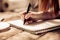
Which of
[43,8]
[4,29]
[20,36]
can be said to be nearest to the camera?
[20,36]

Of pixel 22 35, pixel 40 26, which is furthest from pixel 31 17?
pixel 22 35

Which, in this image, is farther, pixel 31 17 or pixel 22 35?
pixel 31 17

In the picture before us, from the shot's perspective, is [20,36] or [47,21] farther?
[47,21]

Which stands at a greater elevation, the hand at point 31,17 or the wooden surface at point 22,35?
the hand at point 31,17

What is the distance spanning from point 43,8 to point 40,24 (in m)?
0.16

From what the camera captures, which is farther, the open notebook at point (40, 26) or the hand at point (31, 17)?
the hand at point (31, 17)

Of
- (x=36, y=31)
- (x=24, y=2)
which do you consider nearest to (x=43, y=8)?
(x=36, y=31)

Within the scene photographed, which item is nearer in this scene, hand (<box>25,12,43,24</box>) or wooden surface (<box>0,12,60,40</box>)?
wooden surface (<box>0,12,60,40</box>)

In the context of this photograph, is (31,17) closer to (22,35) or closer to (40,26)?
(40,26)

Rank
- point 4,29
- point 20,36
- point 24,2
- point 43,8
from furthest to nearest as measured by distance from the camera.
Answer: point 24,2 → point 43,8 → point 4,29 → point 20,36

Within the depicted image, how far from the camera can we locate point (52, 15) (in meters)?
1.00

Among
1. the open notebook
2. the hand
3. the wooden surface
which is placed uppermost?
the hand

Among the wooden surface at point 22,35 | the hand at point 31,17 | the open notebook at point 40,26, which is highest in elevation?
the hand at point 31,17

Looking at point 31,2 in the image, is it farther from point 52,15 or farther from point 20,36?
point 20,36
